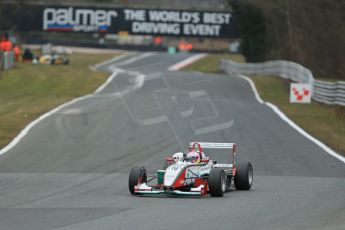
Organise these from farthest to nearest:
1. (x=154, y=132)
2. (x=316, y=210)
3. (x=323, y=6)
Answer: (x=323, y=6), (x=154, y=132), (x=316, y=210)

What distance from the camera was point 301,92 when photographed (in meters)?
35.1

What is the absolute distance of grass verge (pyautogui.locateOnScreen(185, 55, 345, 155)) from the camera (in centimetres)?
2439

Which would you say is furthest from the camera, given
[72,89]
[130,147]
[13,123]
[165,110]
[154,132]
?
[72,89]

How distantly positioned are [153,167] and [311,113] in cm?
1311

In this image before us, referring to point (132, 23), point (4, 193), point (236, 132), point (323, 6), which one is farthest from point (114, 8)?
point (4, 193)

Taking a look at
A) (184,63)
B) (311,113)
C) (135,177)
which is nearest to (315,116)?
(311,113)

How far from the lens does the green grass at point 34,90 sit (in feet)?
88.6

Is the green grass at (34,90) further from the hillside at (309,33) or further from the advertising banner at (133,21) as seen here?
the advertising banner at (133,21)

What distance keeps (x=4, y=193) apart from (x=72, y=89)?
1020 inches

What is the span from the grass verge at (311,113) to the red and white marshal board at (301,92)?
0.34 m

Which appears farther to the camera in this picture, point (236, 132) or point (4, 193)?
point (236, 132)

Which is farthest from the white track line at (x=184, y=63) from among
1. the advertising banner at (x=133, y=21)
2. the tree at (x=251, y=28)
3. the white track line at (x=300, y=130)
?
the white track line at (x=300, y=130)

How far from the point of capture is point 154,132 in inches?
949

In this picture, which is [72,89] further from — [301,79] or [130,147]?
[130,147]
